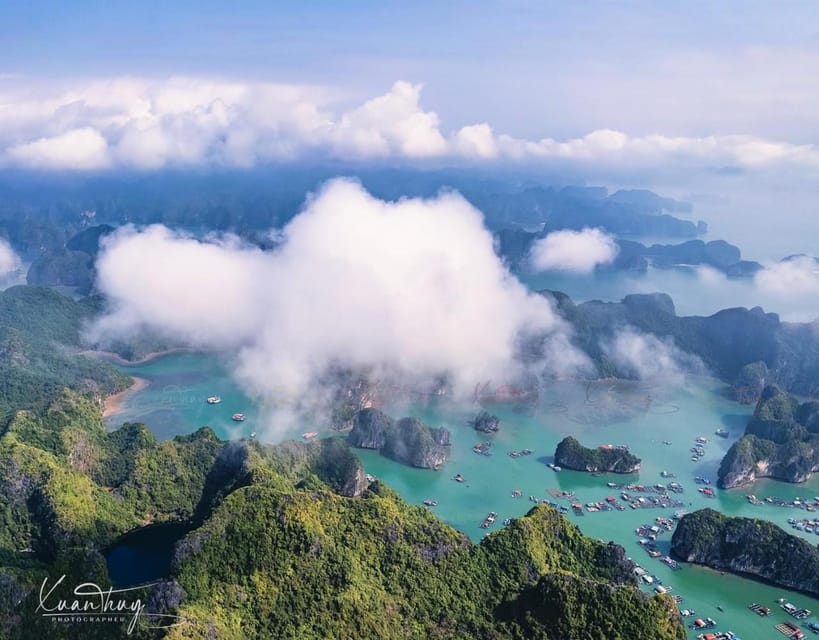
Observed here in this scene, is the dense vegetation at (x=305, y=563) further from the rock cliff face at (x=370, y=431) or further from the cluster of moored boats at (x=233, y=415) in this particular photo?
the cluster of moored boats at (x=233, y=415)

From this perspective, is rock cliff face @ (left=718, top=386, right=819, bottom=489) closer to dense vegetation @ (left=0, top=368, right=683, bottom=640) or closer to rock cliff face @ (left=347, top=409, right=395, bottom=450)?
dense vegetation @ (left=0, top=368, right=683, bottom=640)

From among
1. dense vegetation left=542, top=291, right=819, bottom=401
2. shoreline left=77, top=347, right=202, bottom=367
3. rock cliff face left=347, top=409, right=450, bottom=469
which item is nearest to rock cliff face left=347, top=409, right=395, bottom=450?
rock cliff face left=347, top=409, right=450, bottom=469

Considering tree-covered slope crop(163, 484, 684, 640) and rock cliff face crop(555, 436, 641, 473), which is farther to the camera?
rock cliff face crop(555, 436, 641, 473)

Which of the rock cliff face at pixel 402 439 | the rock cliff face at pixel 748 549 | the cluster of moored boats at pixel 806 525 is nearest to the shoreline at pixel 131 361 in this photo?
the rock cliff face at pixel 402 439

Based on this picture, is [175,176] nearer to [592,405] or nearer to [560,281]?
[560,281]

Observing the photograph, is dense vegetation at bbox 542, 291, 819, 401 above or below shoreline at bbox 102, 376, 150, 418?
above

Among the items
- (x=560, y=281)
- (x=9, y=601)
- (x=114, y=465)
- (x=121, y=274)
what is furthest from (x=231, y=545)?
(x=560, y=281)

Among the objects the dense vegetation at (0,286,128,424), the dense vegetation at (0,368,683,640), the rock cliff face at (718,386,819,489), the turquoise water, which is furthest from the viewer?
the turquoise water

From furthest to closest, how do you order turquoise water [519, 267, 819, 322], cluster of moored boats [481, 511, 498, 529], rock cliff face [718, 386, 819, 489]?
turquoise water [519, 267, 819, 322], rock cliff face [718, 386, 819, 489], cluster of moored boats [481, 511, 498, 529]
